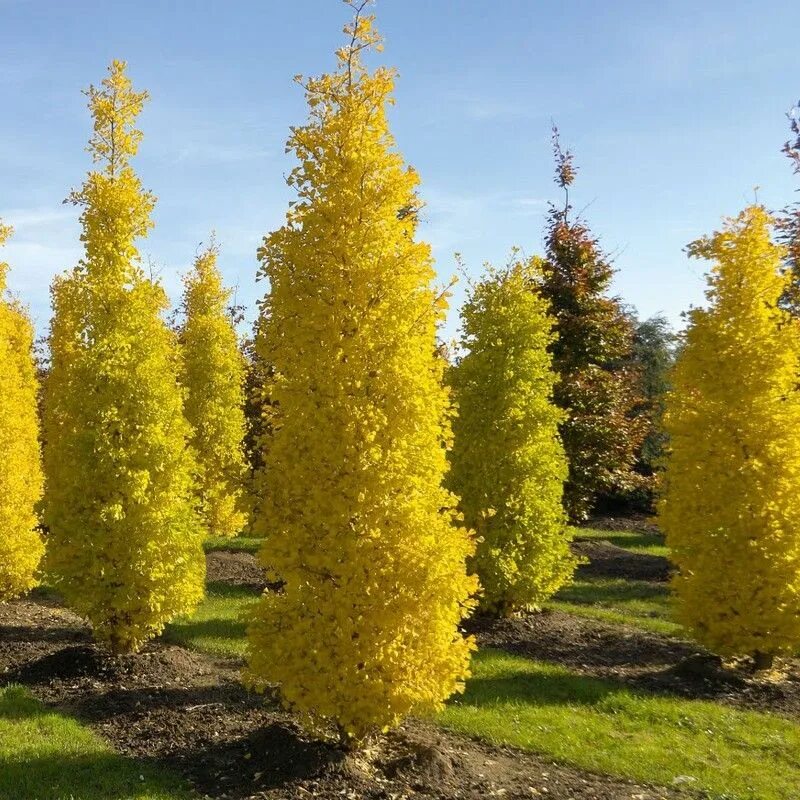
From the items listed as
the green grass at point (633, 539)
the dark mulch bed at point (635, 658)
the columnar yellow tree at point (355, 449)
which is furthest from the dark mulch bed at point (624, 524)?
the columnar yellow tree at point (355, 449)

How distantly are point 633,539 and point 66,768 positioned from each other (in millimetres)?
22529

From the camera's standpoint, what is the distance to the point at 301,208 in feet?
25.4

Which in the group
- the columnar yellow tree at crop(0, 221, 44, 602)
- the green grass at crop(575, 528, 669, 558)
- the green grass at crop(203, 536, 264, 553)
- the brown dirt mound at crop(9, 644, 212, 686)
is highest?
the columnar yellow tree at crop(0, 221, 44, 602)

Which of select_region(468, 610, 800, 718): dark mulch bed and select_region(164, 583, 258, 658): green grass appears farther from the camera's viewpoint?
select_region(164, 583, 258, 658): green grass

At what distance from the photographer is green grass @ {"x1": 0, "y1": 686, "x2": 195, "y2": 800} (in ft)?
22.0

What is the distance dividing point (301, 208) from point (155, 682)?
7.08m

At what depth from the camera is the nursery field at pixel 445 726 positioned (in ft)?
23.3

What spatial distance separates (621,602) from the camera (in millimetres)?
16297

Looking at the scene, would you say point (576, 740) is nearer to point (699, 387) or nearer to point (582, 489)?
point (699, 387)

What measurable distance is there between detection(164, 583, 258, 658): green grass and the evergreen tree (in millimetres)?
9909

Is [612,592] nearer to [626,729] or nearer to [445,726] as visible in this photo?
[626,729]

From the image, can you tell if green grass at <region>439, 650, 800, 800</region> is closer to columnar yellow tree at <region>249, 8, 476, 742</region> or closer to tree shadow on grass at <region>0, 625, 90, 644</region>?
columnar yellow tree at <region>249, 8, 476, 742</region>

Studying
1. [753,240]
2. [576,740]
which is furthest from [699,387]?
[576,740]

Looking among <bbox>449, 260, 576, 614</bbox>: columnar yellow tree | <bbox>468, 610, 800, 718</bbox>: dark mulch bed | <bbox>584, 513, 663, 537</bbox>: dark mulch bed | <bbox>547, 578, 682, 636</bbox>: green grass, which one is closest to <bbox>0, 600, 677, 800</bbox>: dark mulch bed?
<bbox>468, 610, 800, 718</bbox>: dark mulch bed
